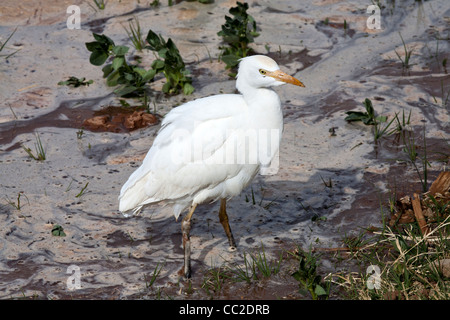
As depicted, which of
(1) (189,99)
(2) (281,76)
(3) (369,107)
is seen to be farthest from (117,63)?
(2) (281,76)

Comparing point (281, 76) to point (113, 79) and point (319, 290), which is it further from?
point (113, 79)

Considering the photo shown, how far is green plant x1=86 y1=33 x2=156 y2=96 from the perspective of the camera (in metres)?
6.94

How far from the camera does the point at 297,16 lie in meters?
8.45

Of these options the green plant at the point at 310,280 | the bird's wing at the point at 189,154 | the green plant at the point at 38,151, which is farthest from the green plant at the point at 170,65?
the green plant at the point at 310,280

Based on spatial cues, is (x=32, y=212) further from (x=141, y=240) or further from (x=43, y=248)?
(x=141, y=240)

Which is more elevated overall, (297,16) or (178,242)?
(297,16)

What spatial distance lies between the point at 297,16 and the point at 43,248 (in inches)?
187

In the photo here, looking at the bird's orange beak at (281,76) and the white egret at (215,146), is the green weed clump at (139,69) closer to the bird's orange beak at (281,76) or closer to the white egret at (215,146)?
the white egret at (215,146)

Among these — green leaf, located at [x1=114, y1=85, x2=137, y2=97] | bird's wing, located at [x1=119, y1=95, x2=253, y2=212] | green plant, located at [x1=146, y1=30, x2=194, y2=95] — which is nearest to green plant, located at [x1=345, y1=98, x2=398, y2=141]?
green plant, located at [x1=146, y1=30, x2=194, y2=95]

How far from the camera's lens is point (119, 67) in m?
6.94

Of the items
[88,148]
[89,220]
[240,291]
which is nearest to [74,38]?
[88,148]

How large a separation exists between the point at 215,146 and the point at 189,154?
194mm

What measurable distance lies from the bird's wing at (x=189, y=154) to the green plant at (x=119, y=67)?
220 centimetres

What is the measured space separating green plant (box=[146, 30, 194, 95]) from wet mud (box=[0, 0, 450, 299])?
13cm
